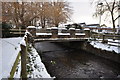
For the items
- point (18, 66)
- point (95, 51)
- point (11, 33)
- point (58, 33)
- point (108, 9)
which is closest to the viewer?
point (18, 66)

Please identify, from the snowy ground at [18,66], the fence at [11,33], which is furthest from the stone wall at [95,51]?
the fence at [11,33]

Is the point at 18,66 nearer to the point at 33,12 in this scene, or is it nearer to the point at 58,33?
the point at 58,33

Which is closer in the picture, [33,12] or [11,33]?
[11,33]

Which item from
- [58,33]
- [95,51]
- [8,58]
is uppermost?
[58,33]

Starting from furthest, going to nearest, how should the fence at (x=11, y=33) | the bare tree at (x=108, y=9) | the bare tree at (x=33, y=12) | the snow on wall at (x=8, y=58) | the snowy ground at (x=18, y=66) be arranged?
1. the bare tree at (x=33, y=12)
2. the bare tree at (x=108, y=9)
3. the fence at (x=11, y=33)
4. the snowy ground at (x=18, y=66)
5. the snow on wall at (x=8, y=58)

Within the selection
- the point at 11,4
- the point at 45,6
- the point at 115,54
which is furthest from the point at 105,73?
the point at 45,6

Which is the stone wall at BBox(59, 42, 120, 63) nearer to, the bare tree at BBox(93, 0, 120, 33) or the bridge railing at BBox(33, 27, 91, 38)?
the bridge railing at BBox(33, 27, 91, 38)

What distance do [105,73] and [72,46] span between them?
891 centimetres

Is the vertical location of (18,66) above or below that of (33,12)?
below

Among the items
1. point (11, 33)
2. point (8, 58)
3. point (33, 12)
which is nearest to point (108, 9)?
point (33, 12)

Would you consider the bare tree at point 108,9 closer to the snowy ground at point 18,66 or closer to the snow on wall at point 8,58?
the snow on wall at point 8,58

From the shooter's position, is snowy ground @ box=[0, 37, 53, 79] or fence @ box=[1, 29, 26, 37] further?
fence @ box=[1, 29, 26, 37]

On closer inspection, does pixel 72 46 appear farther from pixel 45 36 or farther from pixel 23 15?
pixel 23 15

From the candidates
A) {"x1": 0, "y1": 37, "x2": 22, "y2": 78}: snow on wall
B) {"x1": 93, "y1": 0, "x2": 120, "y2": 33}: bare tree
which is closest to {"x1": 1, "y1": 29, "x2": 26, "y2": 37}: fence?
{"x1": 0, "y1": 37, "x2": 22, "y2": 78}: snow on wall
